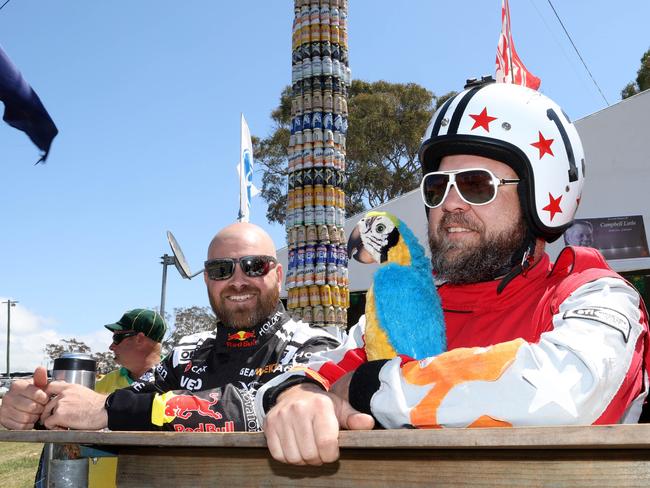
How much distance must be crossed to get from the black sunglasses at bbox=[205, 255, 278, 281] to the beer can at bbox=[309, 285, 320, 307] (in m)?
4.14

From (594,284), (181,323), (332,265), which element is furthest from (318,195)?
(181,323)

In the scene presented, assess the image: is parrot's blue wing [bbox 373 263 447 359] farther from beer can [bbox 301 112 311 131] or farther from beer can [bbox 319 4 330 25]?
beer can [bbox 319 4 330 25]

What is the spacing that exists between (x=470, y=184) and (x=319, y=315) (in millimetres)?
5632

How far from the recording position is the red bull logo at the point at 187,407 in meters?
2.01

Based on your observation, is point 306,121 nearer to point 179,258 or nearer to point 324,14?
point 324,14

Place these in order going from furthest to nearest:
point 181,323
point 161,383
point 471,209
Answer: point 181,323 → point 161,383 → point 471,209

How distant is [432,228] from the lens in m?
2.04

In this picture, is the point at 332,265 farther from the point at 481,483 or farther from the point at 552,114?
the point at 481,483

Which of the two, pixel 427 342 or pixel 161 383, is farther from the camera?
pixel 161 383

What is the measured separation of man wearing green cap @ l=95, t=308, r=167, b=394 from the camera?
4875mm

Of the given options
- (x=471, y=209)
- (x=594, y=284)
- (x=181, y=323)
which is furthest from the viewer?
(x=181, y=323)

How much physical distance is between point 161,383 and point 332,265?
4566mm

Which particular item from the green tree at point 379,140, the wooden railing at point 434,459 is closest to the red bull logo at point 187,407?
the wooden railing at point 434,459

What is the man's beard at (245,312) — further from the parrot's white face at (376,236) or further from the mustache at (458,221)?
the mustache at (458,221)
